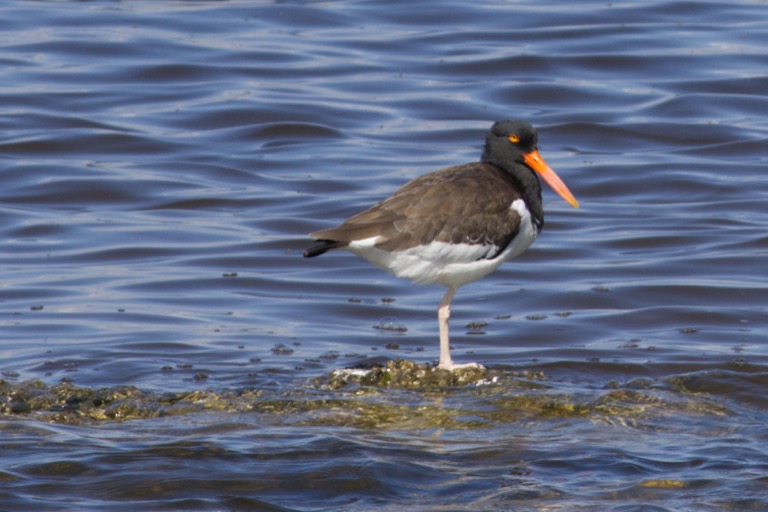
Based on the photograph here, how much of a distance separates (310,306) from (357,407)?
2853mm

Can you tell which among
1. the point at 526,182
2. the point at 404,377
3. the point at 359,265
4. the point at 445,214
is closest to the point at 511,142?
the point at 526,182

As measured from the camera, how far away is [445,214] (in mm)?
8062

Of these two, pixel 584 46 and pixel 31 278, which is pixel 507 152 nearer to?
pixel 31 278

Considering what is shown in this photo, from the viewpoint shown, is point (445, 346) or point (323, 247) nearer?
point (323, 247)

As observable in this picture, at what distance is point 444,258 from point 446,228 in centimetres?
18

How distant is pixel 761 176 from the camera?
13.3m

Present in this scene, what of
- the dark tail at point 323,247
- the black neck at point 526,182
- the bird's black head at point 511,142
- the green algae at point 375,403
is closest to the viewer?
the green algae at point 375,403

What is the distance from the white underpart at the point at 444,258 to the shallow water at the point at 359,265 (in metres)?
0.67

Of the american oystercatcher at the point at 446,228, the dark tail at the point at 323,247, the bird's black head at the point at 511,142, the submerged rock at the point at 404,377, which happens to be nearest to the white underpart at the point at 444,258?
the american oystercatcher at the point at 446,228

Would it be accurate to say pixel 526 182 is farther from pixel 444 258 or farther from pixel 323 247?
pixel 323 247

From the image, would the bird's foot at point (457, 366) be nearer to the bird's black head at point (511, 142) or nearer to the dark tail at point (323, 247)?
the dark tail at point (323, 247)

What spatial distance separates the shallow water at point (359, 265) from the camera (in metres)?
6.50

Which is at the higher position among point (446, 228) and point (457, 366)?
point (446, 228)

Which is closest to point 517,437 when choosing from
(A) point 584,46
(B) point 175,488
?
(B) point 175,488
